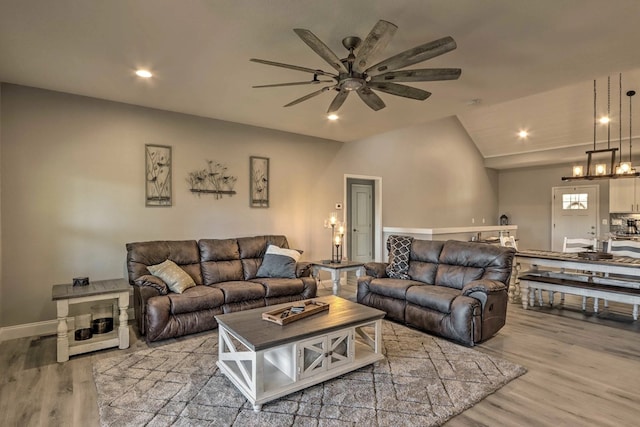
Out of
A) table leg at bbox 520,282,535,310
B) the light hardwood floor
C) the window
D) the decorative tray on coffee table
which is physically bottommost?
the light hardwood floor

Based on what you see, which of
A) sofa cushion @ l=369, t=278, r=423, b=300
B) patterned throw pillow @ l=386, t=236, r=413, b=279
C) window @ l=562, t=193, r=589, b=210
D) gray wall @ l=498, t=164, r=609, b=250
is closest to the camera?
sofa cushion @ l=369, t=278, r=423, b=300

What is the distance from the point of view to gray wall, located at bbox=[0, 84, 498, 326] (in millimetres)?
3701

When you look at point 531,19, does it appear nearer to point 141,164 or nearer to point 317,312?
point 317,312

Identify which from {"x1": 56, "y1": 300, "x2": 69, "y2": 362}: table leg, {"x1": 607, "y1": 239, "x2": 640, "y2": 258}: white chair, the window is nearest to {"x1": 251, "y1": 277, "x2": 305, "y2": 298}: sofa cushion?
{"x1": 56, "y1": 300, "x2": 69, "y2": 362}: table leg

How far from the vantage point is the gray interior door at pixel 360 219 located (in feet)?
23.2

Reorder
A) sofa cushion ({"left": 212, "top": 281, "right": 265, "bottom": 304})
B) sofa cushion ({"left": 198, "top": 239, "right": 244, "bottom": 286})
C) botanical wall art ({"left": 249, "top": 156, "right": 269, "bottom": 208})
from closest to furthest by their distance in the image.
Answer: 1. sofa cushion ({"left": 212, "top": 281, "right": 265, "bottom": 304})
2. sofa cushion ({"left": 198, "top": 239, "right": 244, "bottom": 286})
3. botanical wall art ({"left": 249, "top": 156, "right": 269, "bottom": 208})

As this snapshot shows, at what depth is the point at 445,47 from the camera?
2137mm

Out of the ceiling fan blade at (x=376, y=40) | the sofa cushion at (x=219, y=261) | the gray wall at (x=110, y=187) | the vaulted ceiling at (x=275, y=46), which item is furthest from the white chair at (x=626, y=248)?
the sofa cushion at (x=219, y=261)

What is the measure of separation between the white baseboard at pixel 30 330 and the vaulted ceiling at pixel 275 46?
2.55m

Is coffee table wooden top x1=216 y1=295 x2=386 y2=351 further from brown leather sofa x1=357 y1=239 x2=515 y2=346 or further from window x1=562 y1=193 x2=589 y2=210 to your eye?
window x1=562 y1=193 x2=589 y2=210

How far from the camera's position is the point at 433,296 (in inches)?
144

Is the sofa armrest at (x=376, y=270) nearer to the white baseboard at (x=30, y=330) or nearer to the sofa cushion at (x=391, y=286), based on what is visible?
the sofa cushion at (x=391, y=286)

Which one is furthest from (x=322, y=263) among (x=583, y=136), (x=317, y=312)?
(x=583, y=136)

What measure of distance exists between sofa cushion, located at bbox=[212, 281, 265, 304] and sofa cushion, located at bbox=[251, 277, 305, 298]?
0.08 meters
